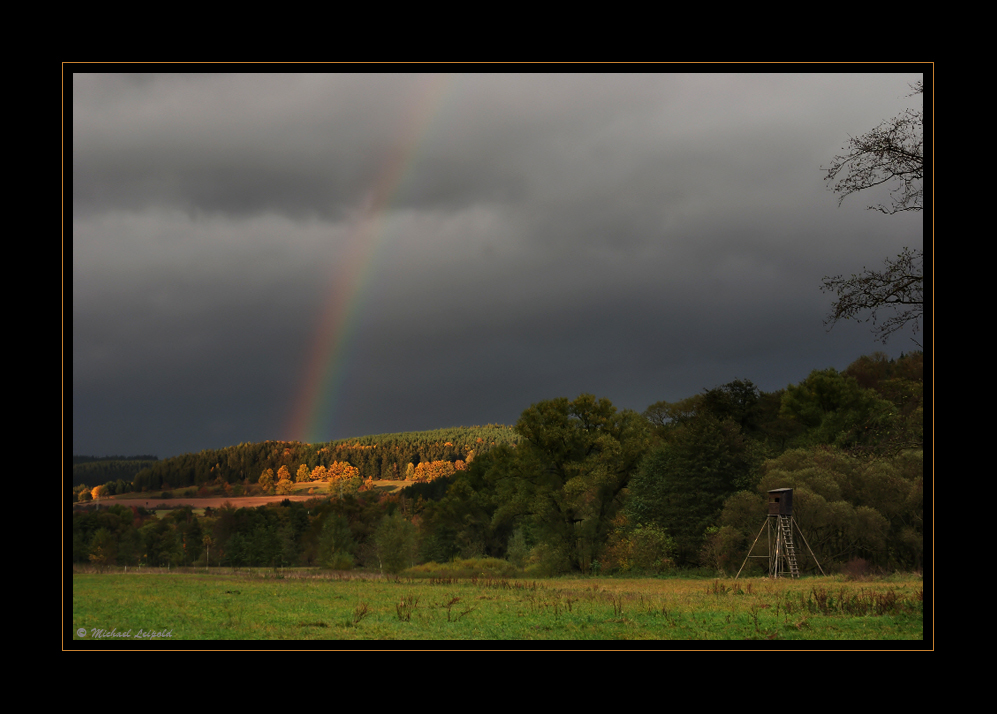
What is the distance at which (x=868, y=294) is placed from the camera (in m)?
14.8

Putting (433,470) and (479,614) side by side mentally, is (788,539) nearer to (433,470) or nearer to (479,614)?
(479,614)

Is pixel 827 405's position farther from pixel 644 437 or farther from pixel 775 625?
pixel 775 625

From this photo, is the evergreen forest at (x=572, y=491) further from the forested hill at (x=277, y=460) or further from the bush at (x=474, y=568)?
the bush at (x=474, y=568)

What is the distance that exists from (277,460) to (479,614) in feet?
103

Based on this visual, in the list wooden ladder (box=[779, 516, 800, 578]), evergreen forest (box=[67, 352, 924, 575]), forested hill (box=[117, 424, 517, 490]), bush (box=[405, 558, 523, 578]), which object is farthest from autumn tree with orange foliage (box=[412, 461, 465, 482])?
wooden ladder (box=[779, 516, 800, 578])

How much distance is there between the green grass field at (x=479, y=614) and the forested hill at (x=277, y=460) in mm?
19132

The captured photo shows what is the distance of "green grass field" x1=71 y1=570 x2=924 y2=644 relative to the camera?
16016mm

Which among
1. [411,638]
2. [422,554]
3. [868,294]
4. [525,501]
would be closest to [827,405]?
[525,501]

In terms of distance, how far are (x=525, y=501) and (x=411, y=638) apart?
114 ft

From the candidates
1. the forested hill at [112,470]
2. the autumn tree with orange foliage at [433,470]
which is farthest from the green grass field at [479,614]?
the autumn tree with orange foliage at [433,470]

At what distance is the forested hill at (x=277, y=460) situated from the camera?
144 feet

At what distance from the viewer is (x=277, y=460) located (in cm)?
4716

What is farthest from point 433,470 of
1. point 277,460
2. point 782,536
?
point 782,536
